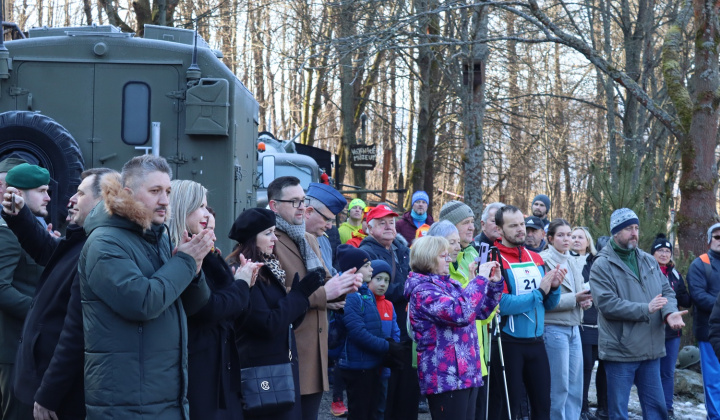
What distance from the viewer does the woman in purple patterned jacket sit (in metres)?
6.07

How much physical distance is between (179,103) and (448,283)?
3.60 metres

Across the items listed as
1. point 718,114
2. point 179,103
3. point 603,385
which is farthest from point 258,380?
point 718,114

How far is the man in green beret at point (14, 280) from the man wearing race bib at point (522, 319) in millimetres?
3732

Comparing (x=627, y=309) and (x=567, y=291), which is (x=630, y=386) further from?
(x=567, y=291)

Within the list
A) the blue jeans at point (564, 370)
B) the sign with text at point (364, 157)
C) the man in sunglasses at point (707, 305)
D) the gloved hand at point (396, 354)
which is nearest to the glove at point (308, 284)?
the gloved hand at point (396, 354)

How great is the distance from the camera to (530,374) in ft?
23.9

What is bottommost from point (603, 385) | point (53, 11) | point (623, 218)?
point (603, 385)

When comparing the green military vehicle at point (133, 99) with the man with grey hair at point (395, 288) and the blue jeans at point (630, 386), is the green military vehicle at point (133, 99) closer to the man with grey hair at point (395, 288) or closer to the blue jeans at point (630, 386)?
the man with grey hair at point (395, 288)

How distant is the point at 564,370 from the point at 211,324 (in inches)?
170

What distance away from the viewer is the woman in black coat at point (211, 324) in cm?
435

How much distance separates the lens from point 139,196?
3.99m

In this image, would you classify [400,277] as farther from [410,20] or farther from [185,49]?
[410,20]

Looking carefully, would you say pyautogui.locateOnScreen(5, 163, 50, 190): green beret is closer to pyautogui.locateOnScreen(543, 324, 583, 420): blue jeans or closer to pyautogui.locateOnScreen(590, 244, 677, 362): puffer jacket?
pyautogui.locateOnScreen(543, 324, 583, 420): blue jeans

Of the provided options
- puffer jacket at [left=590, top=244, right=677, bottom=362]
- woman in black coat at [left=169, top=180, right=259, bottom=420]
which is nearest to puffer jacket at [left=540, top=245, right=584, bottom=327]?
puffer jacket at [left=590, top=244, right=677, bottom=362]
